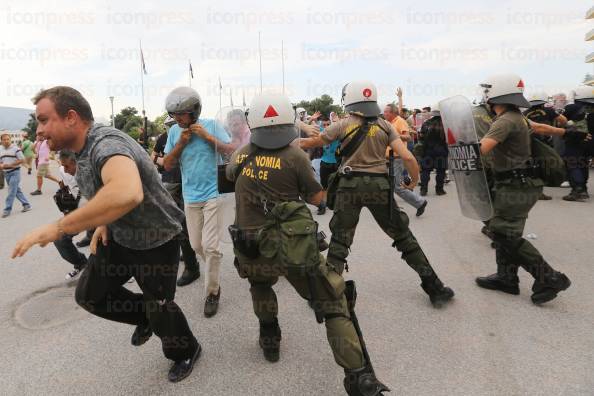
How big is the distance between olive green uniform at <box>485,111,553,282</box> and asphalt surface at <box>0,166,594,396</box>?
41 cm

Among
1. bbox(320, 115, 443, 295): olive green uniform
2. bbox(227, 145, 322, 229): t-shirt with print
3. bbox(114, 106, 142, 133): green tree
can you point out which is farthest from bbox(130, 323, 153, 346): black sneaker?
bbox(114, 106, 142, 133): green tree

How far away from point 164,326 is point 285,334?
37.1 inches

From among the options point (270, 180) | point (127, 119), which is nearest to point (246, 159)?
point (270, 180)

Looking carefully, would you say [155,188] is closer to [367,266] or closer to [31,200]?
[367,266]

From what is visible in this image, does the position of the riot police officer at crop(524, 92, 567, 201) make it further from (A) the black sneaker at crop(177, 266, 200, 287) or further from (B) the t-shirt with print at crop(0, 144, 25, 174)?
(B) the t-shirt with print at crop(0, 144, 25, 174)

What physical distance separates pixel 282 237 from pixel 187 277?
224cm

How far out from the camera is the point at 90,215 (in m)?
1.49

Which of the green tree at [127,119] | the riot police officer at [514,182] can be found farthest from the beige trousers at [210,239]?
the green tree at [127,119]

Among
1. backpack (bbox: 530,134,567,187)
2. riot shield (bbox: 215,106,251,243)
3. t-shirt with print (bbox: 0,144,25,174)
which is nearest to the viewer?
riot shield (bbox: 215,106,251,243)

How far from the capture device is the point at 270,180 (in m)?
2.24

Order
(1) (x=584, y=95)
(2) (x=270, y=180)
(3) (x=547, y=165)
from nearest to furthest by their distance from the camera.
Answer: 1. (2) (x=270, y=180)
2. (3) (x=547, y=165)
3. (1) (x=584, y=95)

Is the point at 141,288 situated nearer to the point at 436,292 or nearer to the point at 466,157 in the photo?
the point at 436,292

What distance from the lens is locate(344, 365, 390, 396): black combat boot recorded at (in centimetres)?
192

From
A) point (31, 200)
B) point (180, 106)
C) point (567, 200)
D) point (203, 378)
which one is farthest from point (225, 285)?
point (31, 200)
